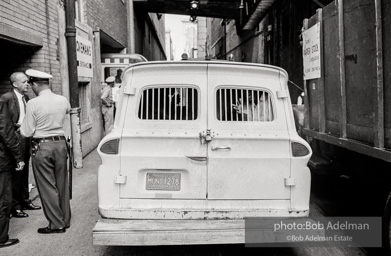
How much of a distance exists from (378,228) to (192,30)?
249 feet

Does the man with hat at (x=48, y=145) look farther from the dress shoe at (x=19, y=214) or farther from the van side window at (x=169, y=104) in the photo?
the van side window at (x=169, y=104)

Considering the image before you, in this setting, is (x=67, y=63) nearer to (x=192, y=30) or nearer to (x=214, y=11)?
(x=214, y=11)

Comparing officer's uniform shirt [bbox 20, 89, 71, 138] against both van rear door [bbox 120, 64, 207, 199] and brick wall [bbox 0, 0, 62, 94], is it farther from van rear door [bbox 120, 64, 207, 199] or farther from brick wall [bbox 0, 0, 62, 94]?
brick wall [bbox 0, 0, 62, 94]

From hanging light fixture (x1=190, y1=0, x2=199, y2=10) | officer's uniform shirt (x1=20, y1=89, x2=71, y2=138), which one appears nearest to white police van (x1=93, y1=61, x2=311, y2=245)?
officer's uniform shirt (x1=20, y1=89, x2=71, y2=138)

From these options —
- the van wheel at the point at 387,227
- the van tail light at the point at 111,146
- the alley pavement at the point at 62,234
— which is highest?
the van tail light at the point at 111,146

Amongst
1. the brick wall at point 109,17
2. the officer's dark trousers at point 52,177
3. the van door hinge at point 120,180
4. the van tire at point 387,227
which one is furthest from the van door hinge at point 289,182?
the brick wall at point 109,17

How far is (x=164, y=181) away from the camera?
3.79m

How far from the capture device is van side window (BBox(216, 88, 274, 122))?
12.9ft

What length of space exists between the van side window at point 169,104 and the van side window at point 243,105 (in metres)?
0.25

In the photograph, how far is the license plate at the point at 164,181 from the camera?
379 cm

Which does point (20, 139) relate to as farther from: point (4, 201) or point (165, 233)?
point (165, 233)

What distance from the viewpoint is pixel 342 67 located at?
4.89m

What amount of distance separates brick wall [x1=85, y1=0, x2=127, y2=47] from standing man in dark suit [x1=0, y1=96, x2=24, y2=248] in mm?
6834

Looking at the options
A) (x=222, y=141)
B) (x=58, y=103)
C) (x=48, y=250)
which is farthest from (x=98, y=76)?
(x=222, y=141)
